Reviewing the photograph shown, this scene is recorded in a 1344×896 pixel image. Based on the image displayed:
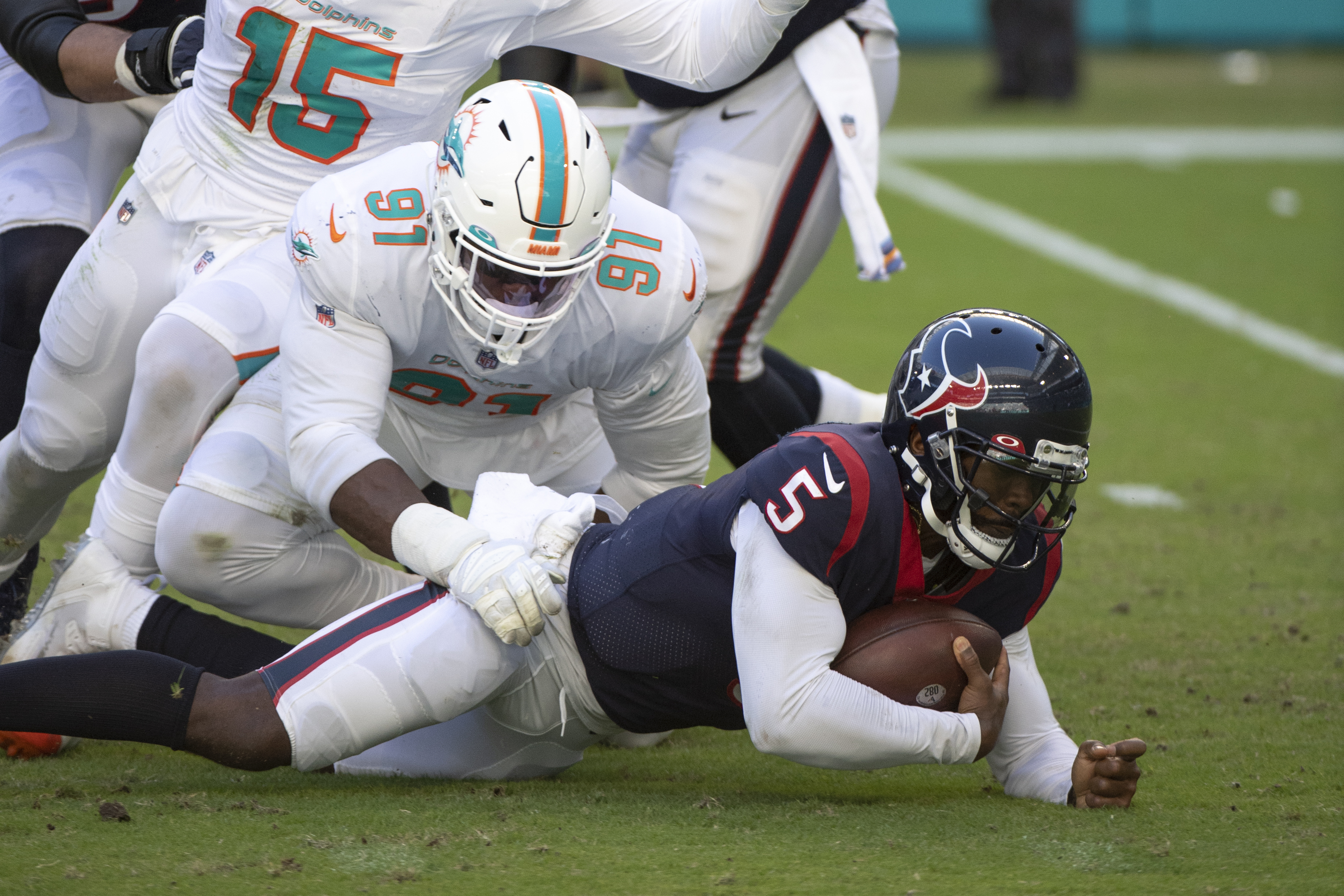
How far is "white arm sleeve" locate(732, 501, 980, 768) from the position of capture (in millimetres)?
2598

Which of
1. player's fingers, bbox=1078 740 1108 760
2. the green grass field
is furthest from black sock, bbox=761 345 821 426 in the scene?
player's fingers, bbox=1078 740 1108 760

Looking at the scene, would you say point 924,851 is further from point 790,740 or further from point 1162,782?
point 1162,782

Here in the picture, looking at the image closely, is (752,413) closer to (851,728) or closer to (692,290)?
(692,290)

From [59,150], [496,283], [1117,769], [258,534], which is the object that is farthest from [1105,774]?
[59,150]

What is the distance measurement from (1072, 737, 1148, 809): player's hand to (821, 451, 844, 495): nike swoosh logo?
1.98ft

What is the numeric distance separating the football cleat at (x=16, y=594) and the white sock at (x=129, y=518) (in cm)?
34

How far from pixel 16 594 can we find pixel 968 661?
2.16m

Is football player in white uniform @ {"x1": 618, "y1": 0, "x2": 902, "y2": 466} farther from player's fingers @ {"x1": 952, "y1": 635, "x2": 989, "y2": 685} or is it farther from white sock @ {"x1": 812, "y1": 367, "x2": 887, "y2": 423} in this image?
player's fingers @ {"x1": 952, "y1": 635, "x2": 989, "y2": 685}

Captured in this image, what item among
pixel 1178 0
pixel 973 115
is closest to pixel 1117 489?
pixel 973 115

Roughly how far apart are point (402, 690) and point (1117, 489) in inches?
125

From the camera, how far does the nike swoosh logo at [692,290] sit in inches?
124

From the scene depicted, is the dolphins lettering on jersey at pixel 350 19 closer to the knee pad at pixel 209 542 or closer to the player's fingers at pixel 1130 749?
the knee pad at pixel 209 542

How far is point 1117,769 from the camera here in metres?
2.70

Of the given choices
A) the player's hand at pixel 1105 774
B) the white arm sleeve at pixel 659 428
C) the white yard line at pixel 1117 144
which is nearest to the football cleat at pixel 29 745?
the white arm sleeve at pixel 659 428
